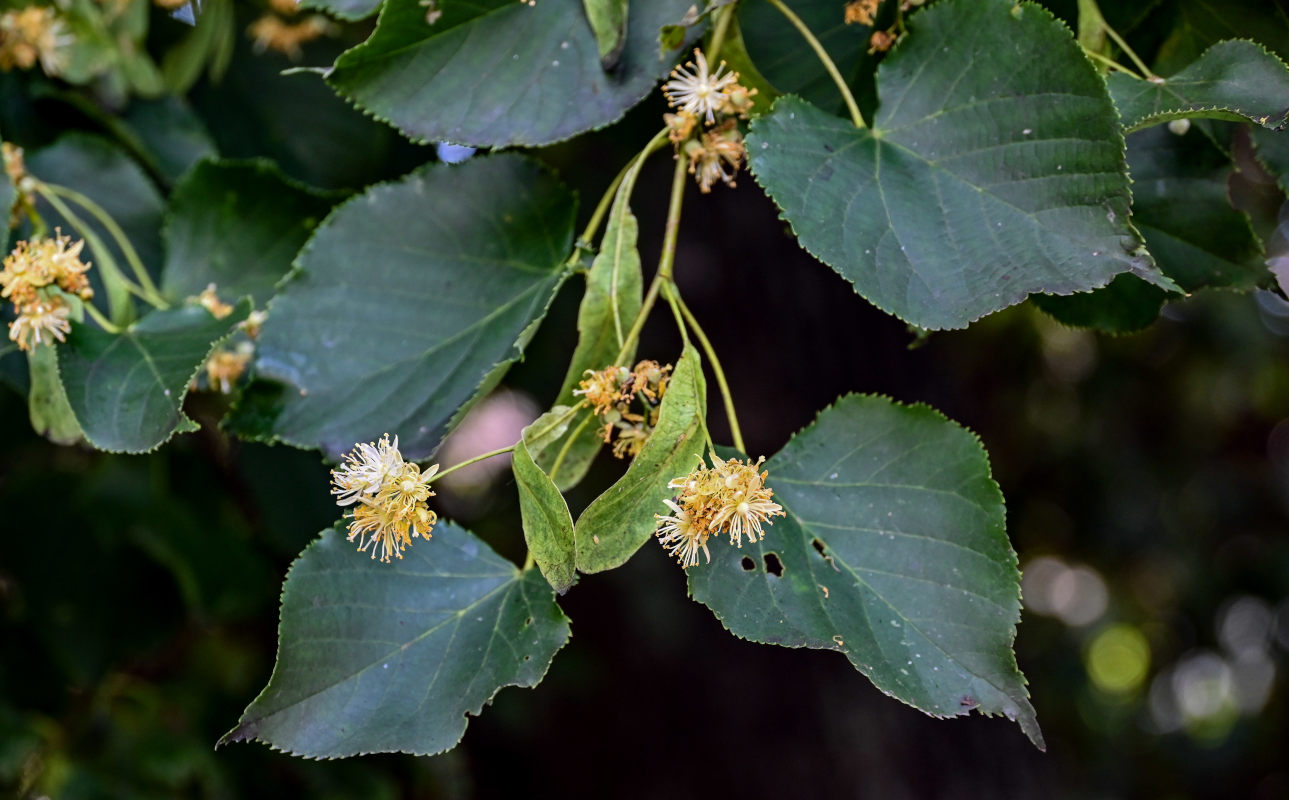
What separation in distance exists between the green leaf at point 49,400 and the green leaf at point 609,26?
558 mm

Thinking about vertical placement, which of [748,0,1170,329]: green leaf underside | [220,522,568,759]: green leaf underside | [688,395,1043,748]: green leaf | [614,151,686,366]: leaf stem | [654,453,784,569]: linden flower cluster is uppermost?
[748,0,1170,329]: green leaf underside

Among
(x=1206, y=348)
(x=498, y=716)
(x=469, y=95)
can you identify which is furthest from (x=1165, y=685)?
(x=469, y=95)

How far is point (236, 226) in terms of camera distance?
3.80 ft

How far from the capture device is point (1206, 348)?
125 inches

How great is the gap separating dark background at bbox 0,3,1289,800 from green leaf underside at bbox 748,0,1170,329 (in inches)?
14.6

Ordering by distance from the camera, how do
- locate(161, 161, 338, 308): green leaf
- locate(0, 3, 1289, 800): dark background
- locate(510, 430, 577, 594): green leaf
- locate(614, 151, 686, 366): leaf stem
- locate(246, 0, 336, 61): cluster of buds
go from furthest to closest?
locate(0, 3, 1289, 800): dark background, locate(246, 0, 336, 61): cluster of buds, locate(161, 161, 338, 308): green leaf, locate(614, 151, 686, 366): leaf stem, locate(510, 430, 577, 594): green leaf

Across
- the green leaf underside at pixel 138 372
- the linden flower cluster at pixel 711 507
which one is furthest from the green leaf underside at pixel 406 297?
the linden flower cluster at pixel 711 507

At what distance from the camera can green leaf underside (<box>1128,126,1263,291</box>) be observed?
879 millimetres

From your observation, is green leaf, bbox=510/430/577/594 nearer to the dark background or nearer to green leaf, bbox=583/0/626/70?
green leaf, bbox=583/0/626/70

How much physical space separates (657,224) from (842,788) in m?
1.27

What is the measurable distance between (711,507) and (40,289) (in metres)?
0.64

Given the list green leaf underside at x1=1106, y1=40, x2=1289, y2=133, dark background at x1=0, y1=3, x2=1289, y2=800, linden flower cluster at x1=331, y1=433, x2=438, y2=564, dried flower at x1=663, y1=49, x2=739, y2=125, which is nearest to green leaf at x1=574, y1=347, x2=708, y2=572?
linden flower cluster at x1=331, y1=433, x2=438, y2=564

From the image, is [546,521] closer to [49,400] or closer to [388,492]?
[388,492]

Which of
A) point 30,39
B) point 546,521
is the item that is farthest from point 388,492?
point 30,39
